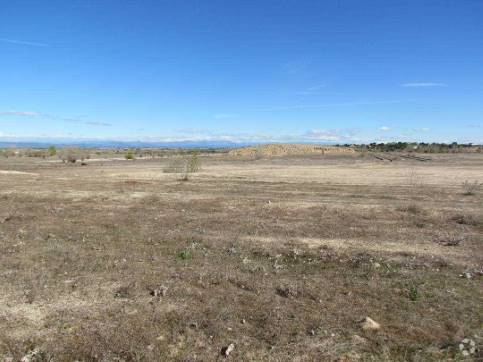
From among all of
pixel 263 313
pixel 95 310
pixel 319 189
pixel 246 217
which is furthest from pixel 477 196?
pixel 95 310

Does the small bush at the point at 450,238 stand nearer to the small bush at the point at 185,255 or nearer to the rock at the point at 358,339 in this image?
the small bush at the point at 185,255

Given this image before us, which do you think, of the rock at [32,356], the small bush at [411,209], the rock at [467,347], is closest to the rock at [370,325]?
the rock at [467,347]

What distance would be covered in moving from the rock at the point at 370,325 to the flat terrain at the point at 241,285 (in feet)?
0.16

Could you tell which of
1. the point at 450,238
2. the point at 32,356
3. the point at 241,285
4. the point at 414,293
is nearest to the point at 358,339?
the point at 414,293

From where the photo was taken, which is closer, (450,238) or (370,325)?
(370,325)

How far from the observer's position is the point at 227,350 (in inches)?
220

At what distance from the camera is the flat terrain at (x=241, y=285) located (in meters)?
5.81

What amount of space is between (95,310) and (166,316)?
3.54ft

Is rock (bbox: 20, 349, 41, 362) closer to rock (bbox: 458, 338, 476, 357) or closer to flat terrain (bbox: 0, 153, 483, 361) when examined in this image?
flat terrain (bbox: 0, 153, 483, 361)

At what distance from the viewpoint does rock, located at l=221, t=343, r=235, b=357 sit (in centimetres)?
556

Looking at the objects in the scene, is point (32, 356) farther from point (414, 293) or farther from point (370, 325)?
point (414, 293)

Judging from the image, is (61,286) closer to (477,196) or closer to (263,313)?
(263,313)

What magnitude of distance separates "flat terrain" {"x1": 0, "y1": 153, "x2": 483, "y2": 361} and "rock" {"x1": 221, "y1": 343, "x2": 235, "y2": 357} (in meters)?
0.07

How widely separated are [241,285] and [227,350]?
2435 mm
